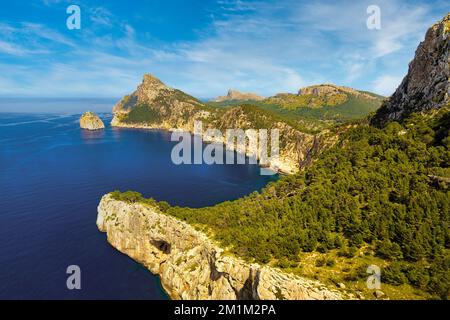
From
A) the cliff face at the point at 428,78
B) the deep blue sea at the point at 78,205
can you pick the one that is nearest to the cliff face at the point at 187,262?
the deep blue sea at the point at 78,205

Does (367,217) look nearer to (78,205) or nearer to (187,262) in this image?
(187,262)

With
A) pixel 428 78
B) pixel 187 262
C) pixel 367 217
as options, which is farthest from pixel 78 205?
pixel 428 78

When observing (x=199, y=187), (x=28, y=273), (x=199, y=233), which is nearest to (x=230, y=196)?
(x=199, y=187)

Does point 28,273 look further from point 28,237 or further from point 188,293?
point 188,293

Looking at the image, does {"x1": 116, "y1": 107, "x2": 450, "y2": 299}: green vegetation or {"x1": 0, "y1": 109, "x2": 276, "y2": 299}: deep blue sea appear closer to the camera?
{"x1": 116, "y1": 107, "x2": 450, "y2": 299}: green vegetation

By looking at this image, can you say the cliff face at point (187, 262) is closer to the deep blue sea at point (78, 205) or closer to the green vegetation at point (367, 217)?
the green vegetation at point (367, 217)

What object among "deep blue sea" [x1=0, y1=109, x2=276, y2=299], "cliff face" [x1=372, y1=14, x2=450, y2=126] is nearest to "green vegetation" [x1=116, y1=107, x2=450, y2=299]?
"cliff face" [x1=372, y1=14, x2=450, y2=126]

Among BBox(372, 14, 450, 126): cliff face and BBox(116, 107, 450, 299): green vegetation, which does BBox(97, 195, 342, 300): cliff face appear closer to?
BBox(116, 107, 450, 299): green vegetation
